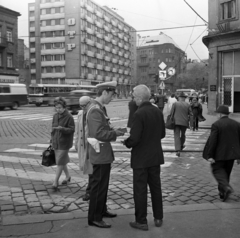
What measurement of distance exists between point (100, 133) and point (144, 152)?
59cm

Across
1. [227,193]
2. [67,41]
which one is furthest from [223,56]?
[67,41]

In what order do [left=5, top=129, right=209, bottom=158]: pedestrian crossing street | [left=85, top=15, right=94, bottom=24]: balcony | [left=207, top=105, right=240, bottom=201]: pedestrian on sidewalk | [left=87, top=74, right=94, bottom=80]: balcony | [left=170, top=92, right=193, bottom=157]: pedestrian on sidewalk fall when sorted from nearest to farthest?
→ [left=207, top=105, right=240, bottom=201]: pedestrian on sidewalk
[left=170, top=92, right=193, bottom=157]: pedestrian on sidewalk
[left=5, top=129, right=209, bottom=158]: pedestrian crossing street
[left=85, top=15, right=94, bottom=24]: balcony
[left=87, top=74, right=94, bottom=80]: balcony

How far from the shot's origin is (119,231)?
4.07 metres

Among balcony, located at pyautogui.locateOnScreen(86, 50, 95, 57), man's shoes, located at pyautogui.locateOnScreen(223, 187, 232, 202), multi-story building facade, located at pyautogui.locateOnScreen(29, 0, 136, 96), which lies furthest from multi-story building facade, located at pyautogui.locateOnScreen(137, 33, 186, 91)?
man's shoes, located at pyautogui.locateOnScreen(223, 187, 232, 202)

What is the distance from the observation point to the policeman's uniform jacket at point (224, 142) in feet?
17.4

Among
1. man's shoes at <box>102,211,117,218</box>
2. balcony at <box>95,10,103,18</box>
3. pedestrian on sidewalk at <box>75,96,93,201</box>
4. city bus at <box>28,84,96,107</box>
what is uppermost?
balcony at <box>95,10,103,18</box>

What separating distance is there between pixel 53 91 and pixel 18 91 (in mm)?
10092

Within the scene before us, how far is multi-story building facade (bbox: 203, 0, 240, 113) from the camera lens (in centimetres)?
2125

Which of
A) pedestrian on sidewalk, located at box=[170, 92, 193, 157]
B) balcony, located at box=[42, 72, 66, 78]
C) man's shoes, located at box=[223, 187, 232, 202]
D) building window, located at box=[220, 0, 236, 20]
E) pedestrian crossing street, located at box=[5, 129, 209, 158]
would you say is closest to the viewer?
man's shoes, located at box=[223, 187, 232, 202]

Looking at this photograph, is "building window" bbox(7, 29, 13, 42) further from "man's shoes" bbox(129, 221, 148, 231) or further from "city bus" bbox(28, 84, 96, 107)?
"man's shoes" bbox(129, 221, 148, 231)

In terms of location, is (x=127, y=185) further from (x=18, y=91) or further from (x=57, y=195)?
(x=18, y=91)

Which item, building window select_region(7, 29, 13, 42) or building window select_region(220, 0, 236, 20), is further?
building window select_region(7, 29, 13, 42)

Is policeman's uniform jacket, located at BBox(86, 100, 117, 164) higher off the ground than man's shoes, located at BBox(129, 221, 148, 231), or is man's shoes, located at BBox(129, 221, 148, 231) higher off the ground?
policeman's uniform jacket, located at BBox(86, 100, 117, 164)

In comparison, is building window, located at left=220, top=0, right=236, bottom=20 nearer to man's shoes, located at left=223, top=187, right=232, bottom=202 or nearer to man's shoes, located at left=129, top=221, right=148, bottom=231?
man's shoes, located at left=223, top=187, right=232, bottom=202
